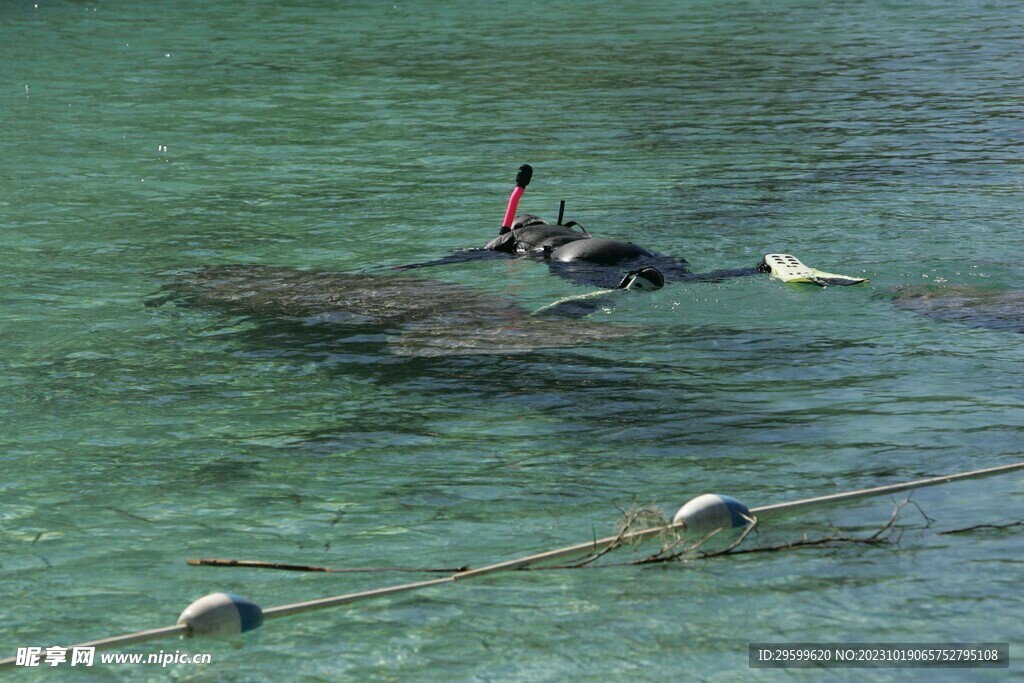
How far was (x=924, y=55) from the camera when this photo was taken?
25.6 metres

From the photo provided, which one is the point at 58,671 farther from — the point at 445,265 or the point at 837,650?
the point at 445,265

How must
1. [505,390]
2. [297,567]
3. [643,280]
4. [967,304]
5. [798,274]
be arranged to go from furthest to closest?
[798,274]
[643,280]
[967,304]
[505,390]
[297,567]

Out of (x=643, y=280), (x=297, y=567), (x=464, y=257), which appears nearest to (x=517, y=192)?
(x=464, y=257)

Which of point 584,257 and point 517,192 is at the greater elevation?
point 517,192

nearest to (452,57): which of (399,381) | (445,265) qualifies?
(445,265)

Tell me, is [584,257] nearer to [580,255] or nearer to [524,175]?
[580,255]

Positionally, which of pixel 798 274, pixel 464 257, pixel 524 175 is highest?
pixel 524 175

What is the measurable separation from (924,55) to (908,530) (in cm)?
2106

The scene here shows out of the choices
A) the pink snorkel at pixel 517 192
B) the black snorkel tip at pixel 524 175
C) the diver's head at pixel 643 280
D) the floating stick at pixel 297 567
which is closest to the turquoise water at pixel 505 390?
the floating stick at pixel 297 567

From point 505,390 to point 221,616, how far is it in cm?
364

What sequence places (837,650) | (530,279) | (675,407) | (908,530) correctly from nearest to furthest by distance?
(837,650) → (908,530) → (675,407) → (530,279)

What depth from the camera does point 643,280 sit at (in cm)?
1054

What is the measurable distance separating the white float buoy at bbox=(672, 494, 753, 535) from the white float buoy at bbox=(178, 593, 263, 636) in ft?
5.62

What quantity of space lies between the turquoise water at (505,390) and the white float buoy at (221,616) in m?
0.13
